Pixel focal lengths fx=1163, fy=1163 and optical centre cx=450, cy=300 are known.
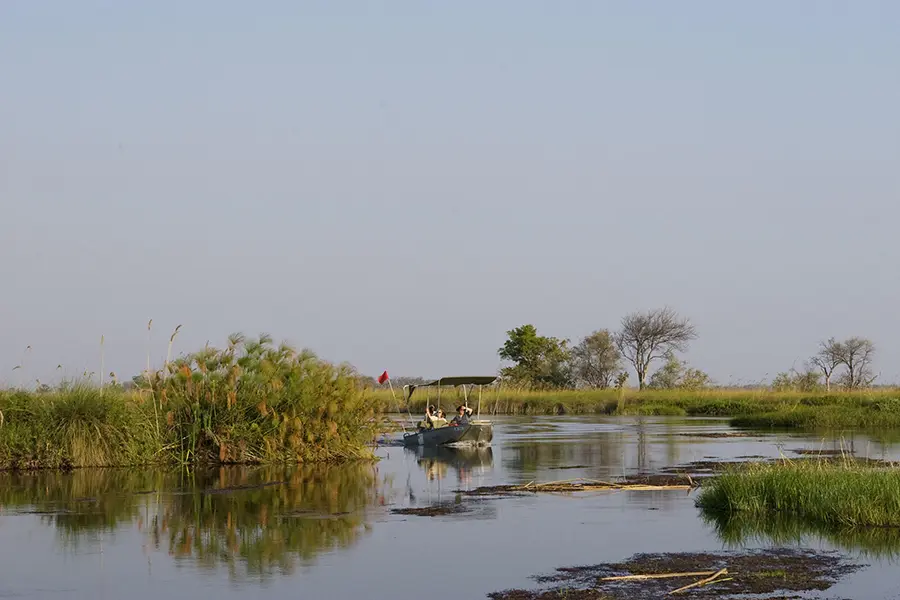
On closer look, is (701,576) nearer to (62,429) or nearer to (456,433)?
(62,429)

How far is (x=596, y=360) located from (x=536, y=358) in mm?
5760

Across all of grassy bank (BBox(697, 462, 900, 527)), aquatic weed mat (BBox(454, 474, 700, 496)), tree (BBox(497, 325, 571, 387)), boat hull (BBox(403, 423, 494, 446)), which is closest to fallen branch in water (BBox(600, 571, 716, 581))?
grassy bank (BBox(697, 462, 900, 527))

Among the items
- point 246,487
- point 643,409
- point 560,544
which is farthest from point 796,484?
point 643,409

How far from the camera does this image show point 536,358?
3947 inches

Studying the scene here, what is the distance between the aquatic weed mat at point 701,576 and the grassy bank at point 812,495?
2.65 m

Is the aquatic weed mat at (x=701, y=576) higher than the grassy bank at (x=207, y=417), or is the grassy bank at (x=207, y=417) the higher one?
the grassy bank at (x=207, y=417)

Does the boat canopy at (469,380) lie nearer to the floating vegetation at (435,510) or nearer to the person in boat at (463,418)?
the person in boat at (463,418)

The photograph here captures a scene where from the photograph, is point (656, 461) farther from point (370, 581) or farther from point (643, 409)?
point (643, 409)

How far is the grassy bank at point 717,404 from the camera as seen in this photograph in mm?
55531

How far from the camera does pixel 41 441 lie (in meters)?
30.8

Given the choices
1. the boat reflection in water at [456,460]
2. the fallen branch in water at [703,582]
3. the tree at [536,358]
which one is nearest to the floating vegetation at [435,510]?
the boat reflection in water at [456,460]

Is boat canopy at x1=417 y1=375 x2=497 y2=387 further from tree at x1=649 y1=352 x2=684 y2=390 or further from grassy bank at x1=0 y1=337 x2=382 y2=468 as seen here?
tree at x1=649 y1=352 x2=684 y2=390

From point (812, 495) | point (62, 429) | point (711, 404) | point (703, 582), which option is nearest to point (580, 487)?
point (812, 495)

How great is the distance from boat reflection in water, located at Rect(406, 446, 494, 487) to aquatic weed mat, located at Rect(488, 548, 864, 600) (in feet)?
40.0
